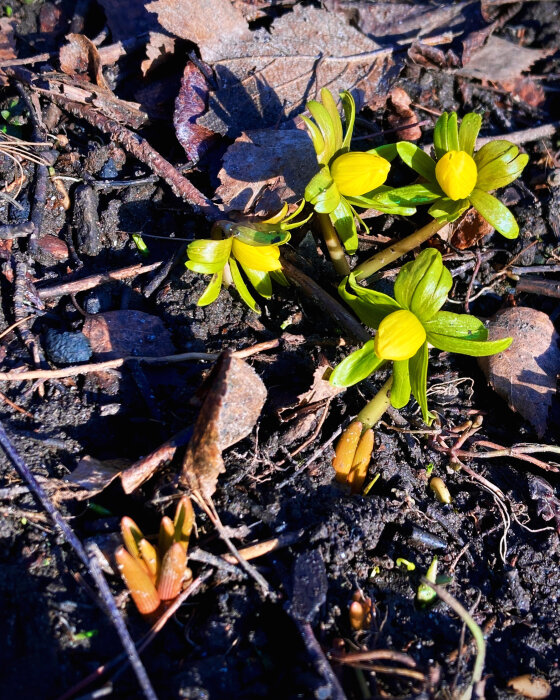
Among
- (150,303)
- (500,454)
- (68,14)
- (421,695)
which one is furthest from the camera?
(68,14)

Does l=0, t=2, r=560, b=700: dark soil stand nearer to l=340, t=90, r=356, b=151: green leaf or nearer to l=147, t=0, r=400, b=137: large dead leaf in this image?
l=147, t=0, r=400, b=137: large dead leaf

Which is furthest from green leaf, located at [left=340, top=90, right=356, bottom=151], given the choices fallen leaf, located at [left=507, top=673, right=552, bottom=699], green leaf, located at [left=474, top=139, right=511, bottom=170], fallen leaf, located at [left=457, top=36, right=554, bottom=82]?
fallen leaf, located at [left=507, top=673, right=552, bottom=699]

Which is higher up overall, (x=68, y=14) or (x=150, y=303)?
(x=68, y=14)

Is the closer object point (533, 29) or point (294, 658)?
point (294, 658)

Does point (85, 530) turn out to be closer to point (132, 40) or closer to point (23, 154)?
point (23, 154)

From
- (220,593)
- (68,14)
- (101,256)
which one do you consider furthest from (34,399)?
(68,14)

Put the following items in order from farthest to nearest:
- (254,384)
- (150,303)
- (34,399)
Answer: (150,303) < (34,399) < (254,384)
